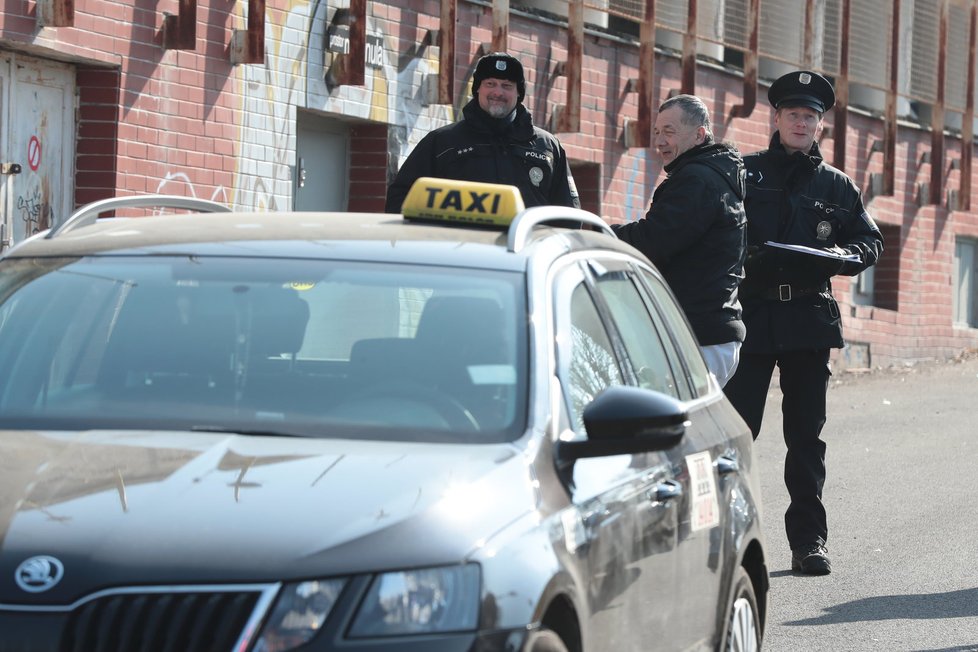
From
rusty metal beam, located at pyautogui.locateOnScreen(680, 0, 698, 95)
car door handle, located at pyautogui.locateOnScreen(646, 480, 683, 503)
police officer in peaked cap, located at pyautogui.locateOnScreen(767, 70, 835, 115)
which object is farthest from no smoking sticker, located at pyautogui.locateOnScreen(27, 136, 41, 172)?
car door handle, located at pyautogui.locateOnScreen(646, 480, 683, 503)

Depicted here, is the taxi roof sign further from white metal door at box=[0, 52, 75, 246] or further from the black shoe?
white metal door at box=[0, 52, 75, 246]

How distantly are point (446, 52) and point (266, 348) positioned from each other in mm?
10902

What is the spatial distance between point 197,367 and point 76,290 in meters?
0.50

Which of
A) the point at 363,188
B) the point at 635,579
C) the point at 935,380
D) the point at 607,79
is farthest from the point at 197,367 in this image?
the point at 935,380

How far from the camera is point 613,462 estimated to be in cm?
424

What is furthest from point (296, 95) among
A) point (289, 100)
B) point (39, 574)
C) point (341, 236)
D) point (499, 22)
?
point (39, 574)

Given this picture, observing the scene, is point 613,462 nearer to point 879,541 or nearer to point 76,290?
point 76,290

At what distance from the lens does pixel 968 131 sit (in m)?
24.3

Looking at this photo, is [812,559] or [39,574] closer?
[39,574]

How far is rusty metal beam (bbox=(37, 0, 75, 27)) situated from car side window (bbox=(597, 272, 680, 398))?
277 inches

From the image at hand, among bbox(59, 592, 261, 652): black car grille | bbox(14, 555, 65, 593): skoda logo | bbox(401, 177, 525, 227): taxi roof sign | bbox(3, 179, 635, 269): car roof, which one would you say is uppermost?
bbox(401, 177, 525, 227): taxi roof sign

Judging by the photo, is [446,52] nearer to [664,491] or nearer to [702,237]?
[702,237]

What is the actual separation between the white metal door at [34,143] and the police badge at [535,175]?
4843 millimetres

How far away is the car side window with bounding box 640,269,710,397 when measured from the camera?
17.4 ft
